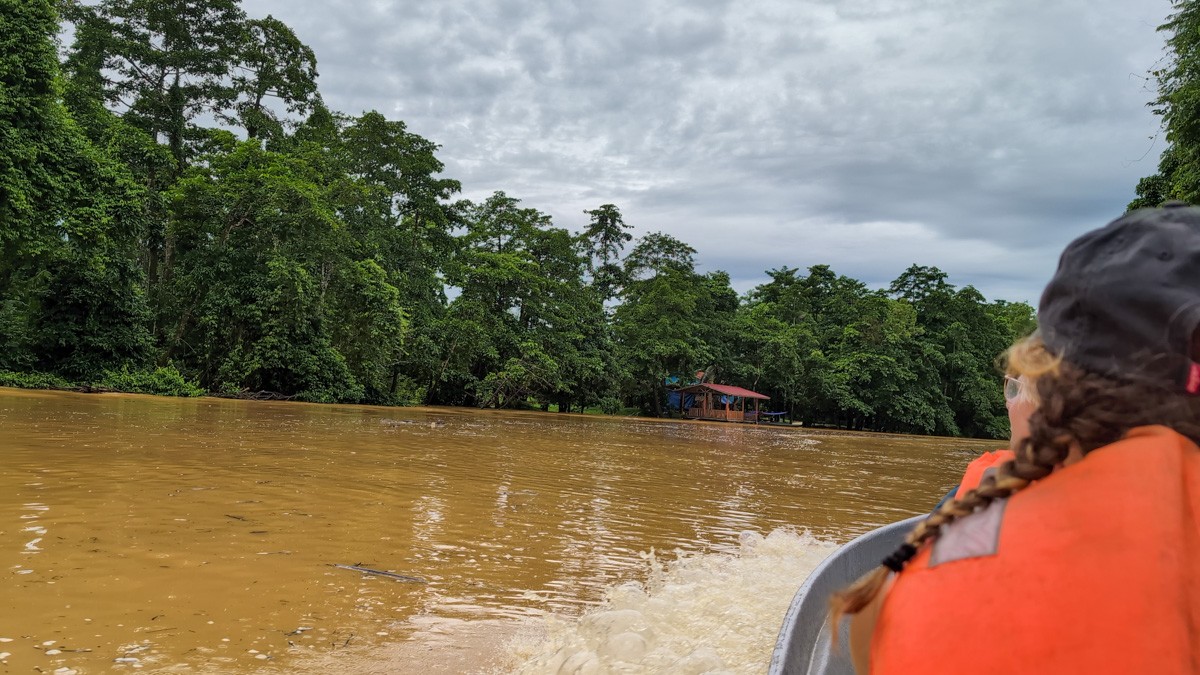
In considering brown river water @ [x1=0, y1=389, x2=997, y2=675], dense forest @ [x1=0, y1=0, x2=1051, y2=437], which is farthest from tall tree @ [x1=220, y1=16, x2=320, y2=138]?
brown river water @ [x1=0, y1=389, x2=997, y2=675]

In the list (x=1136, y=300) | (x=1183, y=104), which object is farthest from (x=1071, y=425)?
(x=1183, y=104)

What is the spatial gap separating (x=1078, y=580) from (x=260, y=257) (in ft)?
82.8

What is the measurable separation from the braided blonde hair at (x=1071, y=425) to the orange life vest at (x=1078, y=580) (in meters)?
0.03

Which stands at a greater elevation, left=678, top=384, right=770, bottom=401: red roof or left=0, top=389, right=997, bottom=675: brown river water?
left=678, top=384, right=770, bottom=401: red roof

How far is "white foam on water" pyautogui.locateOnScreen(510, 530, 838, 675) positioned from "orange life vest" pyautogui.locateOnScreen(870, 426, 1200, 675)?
2225mm

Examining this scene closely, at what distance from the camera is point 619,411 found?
39406 millimetres

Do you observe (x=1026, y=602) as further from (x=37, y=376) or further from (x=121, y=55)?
(x=121, y=55)

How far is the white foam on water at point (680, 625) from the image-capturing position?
9.30 feet

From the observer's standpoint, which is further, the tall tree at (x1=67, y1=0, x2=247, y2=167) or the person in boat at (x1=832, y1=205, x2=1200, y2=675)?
the tall tree at (x1=67, y1=0, x2=247, y2=167)

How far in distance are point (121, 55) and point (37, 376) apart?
451 inches

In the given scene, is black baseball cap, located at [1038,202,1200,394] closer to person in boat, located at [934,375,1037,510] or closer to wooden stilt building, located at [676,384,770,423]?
person in boat, located at [934,375,1037,510]

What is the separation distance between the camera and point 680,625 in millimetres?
3316

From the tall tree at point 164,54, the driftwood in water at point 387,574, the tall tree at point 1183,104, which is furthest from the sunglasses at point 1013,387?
the tall tree at point 164,54

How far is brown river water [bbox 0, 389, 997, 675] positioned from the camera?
2.76m
